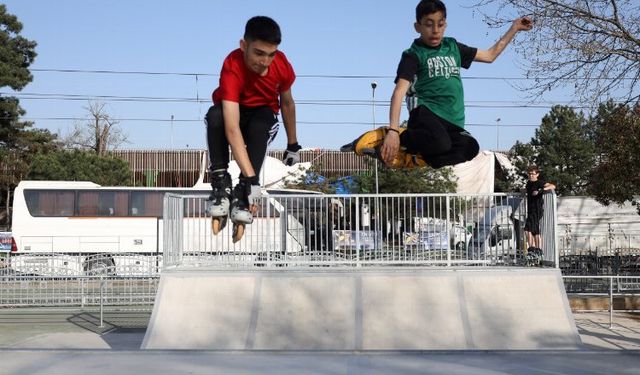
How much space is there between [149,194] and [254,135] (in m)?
24.5

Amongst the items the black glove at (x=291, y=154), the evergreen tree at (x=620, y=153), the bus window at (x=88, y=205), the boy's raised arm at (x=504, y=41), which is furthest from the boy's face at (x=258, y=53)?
the bus window at (x=88, y=205)

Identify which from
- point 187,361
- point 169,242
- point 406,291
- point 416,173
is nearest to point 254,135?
point 187,361

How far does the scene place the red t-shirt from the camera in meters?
5.52

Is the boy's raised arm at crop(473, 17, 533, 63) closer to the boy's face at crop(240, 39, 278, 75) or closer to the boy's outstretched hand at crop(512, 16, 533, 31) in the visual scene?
the boy's outstretched hand at crop(512, 16, 533, 31)

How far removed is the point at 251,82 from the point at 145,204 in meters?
24.6

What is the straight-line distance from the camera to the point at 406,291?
1056 centimetres

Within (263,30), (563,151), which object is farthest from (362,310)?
(563,151)

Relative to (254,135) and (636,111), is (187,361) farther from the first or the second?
(636,111)

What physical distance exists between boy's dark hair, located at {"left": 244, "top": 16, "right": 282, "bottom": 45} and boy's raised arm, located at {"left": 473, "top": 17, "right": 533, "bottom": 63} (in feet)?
7.30

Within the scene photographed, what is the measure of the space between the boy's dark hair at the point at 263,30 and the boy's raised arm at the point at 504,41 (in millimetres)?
2226

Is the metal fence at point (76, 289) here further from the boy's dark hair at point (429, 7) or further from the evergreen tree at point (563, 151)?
the evergreen tree at point (563, 151)

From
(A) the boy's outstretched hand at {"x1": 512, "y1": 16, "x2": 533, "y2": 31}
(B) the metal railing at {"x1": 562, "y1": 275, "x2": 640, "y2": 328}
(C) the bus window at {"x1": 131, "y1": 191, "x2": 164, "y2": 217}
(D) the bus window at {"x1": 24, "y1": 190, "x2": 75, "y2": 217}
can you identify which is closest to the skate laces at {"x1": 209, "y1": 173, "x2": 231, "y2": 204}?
(A) the boy's outstretched hand at {"x1": 512, "y1": 16, "x2": 533, "y2": 31}

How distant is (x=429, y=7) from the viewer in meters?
6.31

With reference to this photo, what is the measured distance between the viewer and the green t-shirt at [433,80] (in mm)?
6402
